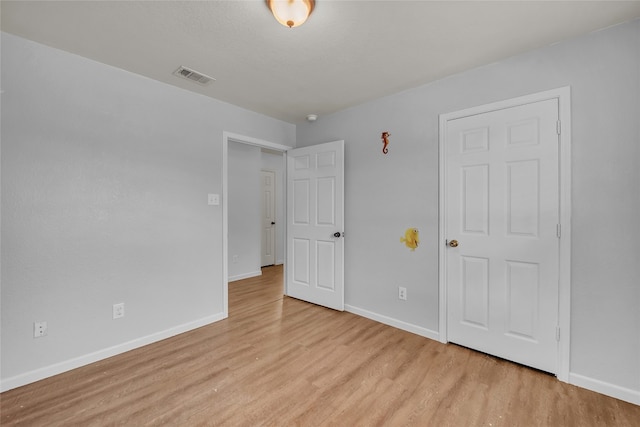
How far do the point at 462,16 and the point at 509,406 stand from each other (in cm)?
242

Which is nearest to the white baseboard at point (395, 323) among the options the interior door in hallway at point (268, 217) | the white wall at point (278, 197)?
the interior door in hallway at point (268, 217)

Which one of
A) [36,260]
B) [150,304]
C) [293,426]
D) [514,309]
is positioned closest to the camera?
[293,426]

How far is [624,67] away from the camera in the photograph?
1.80 metres

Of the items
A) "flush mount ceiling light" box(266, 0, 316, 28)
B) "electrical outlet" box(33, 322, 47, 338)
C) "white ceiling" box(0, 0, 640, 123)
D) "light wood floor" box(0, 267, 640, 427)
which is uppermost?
"white ceiling" box(0, 0, 640, 123)

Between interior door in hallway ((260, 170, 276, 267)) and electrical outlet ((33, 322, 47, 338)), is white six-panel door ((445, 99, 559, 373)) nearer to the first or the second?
electrical outlet ((33, 322, 47, 338))

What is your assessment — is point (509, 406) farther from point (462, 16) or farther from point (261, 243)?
point (261, 243)

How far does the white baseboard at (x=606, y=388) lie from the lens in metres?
1.76

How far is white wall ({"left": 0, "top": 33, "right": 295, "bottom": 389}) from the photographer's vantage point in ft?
6.36

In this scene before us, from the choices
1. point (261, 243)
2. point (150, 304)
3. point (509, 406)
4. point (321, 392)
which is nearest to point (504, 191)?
point (509, 406)

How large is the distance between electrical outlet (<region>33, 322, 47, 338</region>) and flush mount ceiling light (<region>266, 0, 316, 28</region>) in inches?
104

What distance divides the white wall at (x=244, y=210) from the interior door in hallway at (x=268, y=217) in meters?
0.59

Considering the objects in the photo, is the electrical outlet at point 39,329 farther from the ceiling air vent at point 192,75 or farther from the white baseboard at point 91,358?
the ceiling air vent at point 192,75

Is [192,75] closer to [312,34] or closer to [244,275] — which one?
[312,34]

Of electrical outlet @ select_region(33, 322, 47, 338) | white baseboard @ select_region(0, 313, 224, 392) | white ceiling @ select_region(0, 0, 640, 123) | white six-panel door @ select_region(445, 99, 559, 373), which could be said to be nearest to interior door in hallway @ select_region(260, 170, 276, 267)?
white baseboard @ select_region(0, 313, 224, 392)
